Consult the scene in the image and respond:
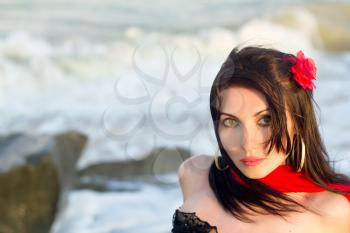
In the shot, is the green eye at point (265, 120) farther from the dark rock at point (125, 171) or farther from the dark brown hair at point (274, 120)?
the dark rock at point (125, 171)

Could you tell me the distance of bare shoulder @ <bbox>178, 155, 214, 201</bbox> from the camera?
2.11m

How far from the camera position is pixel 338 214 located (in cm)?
185

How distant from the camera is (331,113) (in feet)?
28.0

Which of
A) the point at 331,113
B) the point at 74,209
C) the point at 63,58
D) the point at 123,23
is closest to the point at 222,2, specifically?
the point at 123,23

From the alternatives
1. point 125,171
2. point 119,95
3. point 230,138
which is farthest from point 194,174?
point 125,171

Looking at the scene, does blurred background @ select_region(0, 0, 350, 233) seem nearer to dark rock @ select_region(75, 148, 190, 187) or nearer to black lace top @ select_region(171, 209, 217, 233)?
dark rock @ select_region(75, 148, 190, 187)

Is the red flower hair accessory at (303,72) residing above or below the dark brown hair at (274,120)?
above

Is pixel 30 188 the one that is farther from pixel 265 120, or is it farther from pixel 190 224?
pixel 265 120

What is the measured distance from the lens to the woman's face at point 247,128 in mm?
1802

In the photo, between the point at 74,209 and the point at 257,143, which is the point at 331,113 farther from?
the point at 257,143

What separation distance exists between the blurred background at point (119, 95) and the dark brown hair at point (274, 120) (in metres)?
0.32

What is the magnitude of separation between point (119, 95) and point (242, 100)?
212 cm

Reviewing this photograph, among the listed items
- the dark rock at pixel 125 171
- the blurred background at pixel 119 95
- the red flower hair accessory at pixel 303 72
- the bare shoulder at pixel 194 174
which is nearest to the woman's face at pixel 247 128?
the red flower hair accessory at pixel 303 72

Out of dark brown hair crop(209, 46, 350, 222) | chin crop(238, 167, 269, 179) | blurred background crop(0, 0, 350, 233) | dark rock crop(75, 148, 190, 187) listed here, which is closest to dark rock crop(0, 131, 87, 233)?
blurred background crop(0, 0, 350, 233)
